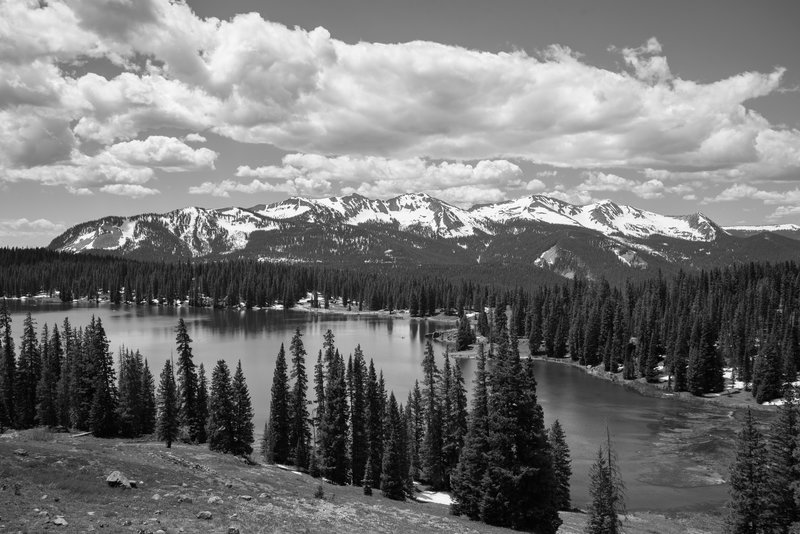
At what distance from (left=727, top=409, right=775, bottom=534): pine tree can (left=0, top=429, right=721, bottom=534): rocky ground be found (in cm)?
1369

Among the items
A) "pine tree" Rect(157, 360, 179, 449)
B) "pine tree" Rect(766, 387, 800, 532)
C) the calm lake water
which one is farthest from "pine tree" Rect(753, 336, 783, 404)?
"pine tree" Rect(157, 360, 179, 449)

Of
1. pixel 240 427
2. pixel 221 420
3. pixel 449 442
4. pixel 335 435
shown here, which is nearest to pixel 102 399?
pixel 221 420

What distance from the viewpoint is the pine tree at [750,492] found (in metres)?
40.6

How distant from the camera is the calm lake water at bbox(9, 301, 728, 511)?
64.1m

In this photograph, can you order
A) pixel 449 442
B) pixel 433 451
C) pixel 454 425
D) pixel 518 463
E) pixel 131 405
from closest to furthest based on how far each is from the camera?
pixel 518 463 → pixel 449 442 → pixel 454 425 → pixel 433 451 → pixel 131 405

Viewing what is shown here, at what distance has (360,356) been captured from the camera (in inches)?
2763

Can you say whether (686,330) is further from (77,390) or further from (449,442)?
(77,390)

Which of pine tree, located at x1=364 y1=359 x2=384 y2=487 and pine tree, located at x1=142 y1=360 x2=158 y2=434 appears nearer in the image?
pine tree, located at x1=364 y1=359 x2=384 y2=487

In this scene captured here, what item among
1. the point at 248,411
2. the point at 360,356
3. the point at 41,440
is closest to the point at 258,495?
the point at 41,440

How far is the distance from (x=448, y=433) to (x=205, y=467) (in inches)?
1160

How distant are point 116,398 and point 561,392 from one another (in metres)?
82.7

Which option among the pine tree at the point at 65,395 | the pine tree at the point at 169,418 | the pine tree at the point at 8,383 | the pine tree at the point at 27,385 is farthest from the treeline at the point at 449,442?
the pine tree at the point at 8,383

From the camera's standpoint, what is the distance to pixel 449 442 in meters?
59.5

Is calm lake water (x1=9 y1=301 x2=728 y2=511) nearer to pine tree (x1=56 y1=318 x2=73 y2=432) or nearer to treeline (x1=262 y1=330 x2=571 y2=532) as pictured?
treeline (x1=262 y1=330 x2=571 y2=532)
